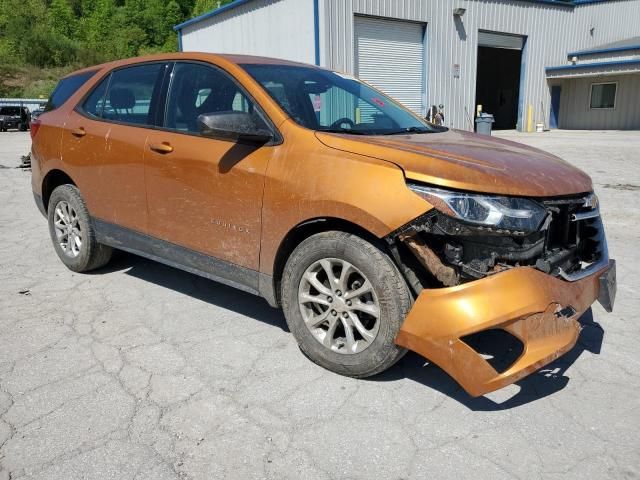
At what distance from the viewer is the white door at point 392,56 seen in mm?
17359

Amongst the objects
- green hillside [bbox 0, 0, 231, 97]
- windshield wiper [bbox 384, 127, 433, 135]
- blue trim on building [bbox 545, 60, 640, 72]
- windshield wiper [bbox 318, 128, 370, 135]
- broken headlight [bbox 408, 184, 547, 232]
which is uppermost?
green hillside [bbox 0, 0, 231, 97]

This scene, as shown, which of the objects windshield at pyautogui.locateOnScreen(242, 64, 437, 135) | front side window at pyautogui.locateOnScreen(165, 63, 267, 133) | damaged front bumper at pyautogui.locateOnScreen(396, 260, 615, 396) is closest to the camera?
damaged front bumper at pyautogui.locateOnScreen(396, 260, 615, 396)

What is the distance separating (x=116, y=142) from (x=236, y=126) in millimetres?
1358

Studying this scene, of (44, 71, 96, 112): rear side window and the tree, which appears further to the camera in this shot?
the tree

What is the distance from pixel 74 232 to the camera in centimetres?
450

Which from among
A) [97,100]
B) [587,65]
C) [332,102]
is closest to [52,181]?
[97,100]

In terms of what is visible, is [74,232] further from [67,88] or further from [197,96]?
[197,96]

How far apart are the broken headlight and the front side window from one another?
1.39 m

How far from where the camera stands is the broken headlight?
240cm

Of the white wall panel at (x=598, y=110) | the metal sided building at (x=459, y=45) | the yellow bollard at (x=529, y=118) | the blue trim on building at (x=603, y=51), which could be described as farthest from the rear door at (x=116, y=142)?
the white wall panel at (x=598, y=110)

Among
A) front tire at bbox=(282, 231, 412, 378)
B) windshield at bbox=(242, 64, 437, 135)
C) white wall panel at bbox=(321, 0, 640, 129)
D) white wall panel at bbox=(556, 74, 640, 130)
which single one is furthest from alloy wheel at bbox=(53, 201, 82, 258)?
white wall panel at bbox=(556, 74, 640, 130)

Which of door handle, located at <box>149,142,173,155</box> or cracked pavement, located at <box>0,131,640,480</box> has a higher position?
door handle, located at <box>149,142,173,155</box>

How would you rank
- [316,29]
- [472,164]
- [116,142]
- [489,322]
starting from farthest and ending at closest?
[316,29] → [116,142] → [472,164] → [489,322]

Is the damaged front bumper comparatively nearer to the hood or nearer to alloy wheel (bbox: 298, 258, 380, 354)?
alloy wheel (bbox: 298, 258, 380, 354)
